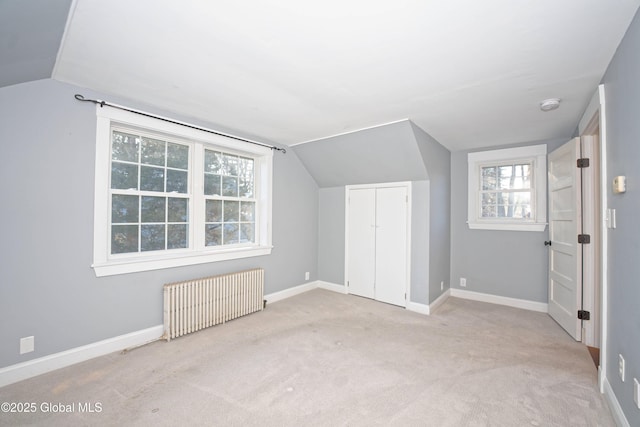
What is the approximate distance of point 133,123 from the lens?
104 inches

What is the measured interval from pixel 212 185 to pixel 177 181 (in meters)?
0.42

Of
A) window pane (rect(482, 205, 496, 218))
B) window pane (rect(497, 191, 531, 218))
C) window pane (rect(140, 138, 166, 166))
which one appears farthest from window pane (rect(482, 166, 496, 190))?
window pane (rect(140, 138, 166, 166))

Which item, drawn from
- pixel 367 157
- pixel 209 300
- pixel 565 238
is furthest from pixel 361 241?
Answer: pixel 565 238

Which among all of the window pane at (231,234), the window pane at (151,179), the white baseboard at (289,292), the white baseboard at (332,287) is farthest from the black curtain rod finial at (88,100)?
the white baseboard at (332,287)

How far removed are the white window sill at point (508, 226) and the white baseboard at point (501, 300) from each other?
3.38ft

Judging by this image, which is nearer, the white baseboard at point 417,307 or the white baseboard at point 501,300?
the white baseboard at point 417,307

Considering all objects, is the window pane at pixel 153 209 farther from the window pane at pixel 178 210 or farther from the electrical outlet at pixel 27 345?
the electrical outlet at pixel 27 345

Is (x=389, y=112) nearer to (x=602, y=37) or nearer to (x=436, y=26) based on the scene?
(x=436, y=26)

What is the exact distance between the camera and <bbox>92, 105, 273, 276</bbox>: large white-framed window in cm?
256

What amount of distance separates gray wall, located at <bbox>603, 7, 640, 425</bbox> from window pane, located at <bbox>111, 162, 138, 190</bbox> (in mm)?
3851

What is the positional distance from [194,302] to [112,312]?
2.35 feet

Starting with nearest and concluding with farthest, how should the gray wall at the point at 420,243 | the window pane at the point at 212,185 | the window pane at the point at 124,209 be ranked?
the window pane at the point at 124,209 → the window pane at the point at 212,185 → the gray wall at the point at 420,243

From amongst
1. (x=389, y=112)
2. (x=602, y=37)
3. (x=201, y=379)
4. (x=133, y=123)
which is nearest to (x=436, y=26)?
(x=602, y=37)

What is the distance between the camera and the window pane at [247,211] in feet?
12.5
